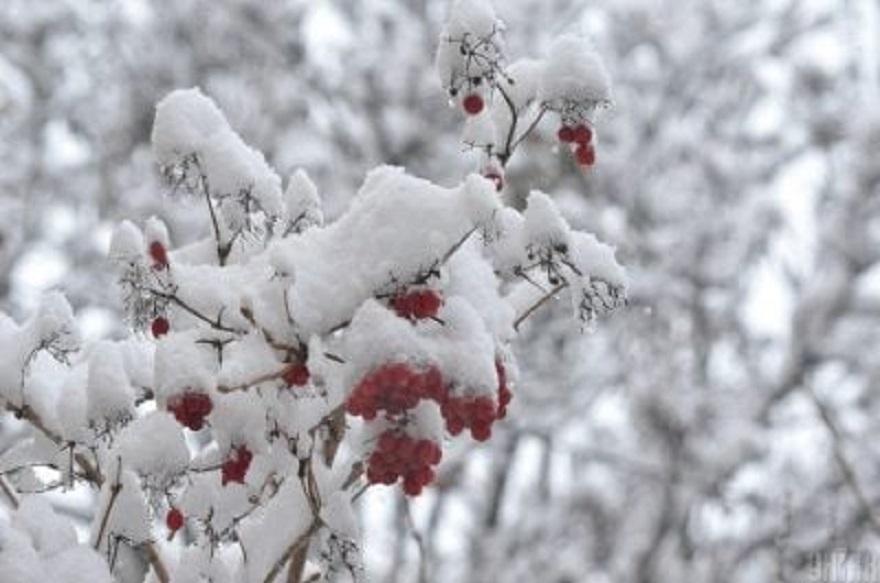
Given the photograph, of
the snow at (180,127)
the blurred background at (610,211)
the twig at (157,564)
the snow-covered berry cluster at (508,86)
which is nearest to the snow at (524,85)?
the snow-covered berry cluster at (508,86)

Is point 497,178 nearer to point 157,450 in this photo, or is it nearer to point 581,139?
point 581,139

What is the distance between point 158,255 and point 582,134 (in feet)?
2.74

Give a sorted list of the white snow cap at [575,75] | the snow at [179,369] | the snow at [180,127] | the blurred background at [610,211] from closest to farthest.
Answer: the snow at [179,369], the snow at [180,127], the white snow cap at [575,75], the blurred background at [610,211]

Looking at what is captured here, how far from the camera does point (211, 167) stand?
2.33 m

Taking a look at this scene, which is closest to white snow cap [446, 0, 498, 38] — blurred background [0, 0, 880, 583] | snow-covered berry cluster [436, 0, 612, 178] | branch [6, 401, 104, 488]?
snow-covered berry cluster [436, 0, 612, 178]

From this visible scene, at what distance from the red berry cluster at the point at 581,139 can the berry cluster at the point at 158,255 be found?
0.79 meters

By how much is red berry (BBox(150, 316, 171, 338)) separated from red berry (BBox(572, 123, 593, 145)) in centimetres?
85

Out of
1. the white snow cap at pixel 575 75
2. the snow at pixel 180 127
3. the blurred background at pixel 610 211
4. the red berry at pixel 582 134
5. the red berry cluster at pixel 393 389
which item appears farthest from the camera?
the blurred background at pixel 610 211

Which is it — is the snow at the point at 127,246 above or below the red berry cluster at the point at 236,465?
above

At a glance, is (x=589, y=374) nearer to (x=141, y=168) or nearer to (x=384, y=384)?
(x=141, y=168)

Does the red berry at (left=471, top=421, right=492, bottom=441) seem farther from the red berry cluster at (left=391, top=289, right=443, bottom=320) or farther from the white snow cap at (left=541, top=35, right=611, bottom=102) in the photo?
the white snow cap at (left=541, top=35, right=611, bottom=102)

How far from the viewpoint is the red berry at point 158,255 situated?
2.28 m

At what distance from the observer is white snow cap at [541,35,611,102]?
2.45 m

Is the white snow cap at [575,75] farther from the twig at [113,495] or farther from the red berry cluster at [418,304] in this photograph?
the twig at [113,495]
